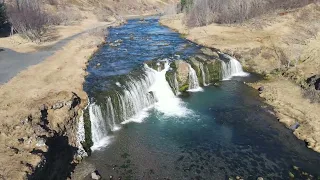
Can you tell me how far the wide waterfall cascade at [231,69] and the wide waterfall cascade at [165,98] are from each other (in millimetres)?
9286

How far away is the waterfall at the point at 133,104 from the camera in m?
29.1

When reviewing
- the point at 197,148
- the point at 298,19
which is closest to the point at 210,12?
the point at 298,19

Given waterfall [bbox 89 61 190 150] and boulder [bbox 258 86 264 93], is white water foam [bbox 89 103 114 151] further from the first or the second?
boulder [bbox 258 86 264 93]

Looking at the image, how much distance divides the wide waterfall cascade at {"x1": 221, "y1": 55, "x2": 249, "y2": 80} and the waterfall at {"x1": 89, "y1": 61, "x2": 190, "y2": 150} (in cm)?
945

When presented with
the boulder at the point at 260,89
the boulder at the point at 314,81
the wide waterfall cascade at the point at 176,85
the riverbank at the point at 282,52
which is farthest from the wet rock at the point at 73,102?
the boulder at the point at 314,81

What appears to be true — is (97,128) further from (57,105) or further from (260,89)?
(260,89)

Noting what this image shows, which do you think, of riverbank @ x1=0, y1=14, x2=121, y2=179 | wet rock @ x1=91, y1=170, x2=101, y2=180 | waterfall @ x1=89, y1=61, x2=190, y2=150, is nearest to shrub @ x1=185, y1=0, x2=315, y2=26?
waterfall @ x1=89, y1=61, x2=190, y2=150

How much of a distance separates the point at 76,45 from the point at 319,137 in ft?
130

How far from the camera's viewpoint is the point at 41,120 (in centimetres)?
2548

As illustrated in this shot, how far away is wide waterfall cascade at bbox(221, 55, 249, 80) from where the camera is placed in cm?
4581

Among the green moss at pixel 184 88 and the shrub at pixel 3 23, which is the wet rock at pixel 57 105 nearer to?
the green moss at pixel 184 88

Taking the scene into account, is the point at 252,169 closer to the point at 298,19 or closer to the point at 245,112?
the point at 245,112

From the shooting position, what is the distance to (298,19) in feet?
205

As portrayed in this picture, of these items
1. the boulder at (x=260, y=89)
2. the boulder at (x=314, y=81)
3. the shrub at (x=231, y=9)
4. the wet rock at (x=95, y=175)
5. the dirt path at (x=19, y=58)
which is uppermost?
the shrub at (x=231, y=9)
